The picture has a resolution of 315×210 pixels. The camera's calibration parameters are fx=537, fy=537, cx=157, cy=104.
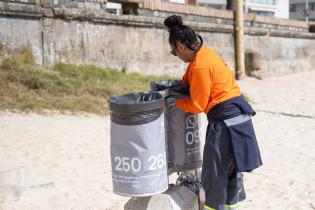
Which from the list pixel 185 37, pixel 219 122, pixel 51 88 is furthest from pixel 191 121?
pixel 51 88

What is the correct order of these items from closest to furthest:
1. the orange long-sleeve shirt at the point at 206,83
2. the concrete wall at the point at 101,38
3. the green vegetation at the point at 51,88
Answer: the orange long-sleeve shirt at the point at 206,83
the green vegetation at the point at 51,88
the concrete wall at the point at 101,38

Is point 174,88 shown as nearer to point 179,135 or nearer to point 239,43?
point 179,135

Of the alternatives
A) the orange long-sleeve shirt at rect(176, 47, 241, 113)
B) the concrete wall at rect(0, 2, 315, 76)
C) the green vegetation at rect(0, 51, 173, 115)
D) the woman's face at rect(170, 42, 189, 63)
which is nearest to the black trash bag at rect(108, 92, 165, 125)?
the orange long-sleeve shirt at rect(176, 47, 241, 113)

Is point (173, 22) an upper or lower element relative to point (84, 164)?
upper

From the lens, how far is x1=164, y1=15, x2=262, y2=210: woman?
3.73 metres

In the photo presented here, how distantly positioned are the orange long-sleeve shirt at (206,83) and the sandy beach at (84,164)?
5.54 ft

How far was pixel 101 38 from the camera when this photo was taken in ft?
37.1

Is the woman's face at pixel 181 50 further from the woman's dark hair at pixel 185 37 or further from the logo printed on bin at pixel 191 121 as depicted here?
the logo printed on bin at pixel 191 121

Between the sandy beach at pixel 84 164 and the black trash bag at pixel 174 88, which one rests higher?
the black trash bag at pixel 174 88

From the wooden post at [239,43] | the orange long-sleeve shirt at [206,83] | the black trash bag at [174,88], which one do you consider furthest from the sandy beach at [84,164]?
the wooden post at [239,43]

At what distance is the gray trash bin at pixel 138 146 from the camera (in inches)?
136

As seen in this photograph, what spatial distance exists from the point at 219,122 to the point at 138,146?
68cm

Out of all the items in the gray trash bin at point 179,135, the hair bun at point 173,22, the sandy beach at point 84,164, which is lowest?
the sandy beach at point 84,164

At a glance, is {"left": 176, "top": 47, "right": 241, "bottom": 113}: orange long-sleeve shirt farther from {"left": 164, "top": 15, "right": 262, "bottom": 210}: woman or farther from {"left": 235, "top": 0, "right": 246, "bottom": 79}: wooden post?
{"left": 235, "top": 0, "right": 246, "bottom": 79}: wooden post
